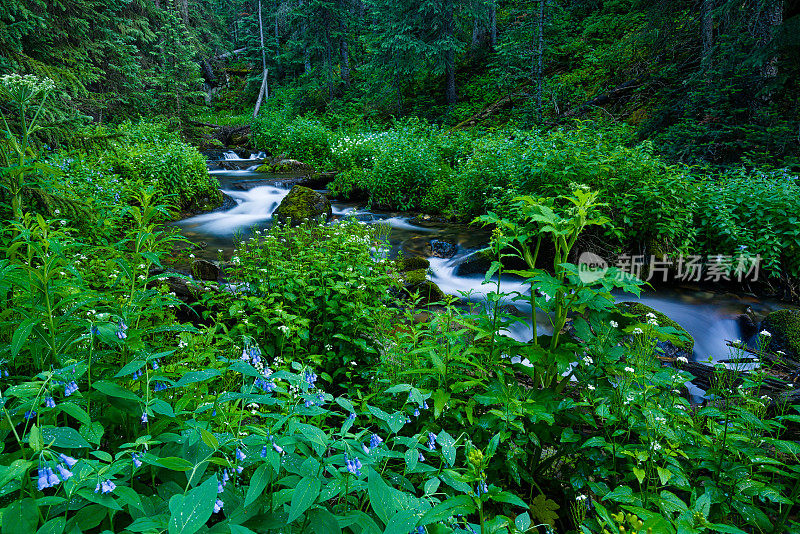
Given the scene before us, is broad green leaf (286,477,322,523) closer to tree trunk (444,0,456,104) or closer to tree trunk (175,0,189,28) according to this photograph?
tree trunk (444,0,456,104)

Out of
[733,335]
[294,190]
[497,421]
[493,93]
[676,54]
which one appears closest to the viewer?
[497,421]

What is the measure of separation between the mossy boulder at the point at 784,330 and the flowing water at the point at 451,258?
0.39 meters

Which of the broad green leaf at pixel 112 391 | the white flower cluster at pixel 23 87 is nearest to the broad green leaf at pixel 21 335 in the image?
the broad green leaf at pixel 112 391

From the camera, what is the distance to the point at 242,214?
1076 cm

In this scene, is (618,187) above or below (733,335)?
above

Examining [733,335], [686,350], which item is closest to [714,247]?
[733,335]

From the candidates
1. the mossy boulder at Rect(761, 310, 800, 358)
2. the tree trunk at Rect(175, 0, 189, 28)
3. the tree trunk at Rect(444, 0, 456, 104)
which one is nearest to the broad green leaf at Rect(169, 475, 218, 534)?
the mossy boulder at Rect(761, 310, 800, 358)

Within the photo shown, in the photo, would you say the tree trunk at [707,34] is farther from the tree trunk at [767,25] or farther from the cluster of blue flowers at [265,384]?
the cluster of blue flowers at [265,384]

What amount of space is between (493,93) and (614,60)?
184 inches

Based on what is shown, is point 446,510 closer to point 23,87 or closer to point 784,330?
point 23,87

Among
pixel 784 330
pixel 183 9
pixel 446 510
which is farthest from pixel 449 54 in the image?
pixel 446 510

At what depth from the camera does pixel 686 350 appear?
545cm

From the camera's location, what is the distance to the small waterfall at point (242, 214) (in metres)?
9.38

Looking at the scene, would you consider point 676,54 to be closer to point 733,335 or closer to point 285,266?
point 733,335
